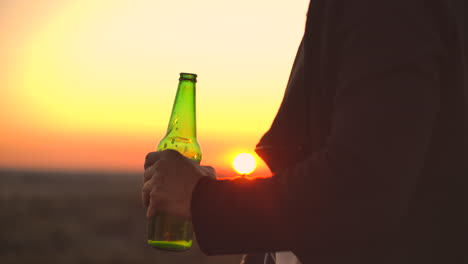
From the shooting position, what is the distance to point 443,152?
134 centimetres

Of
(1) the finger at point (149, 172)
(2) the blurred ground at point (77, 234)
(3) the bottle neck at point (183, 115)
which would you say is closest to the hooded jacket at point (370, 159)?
(1) the finger at point (149, 172)

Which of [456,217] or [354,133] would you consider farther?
[456,217]

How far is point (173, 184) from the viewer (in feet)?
4.60

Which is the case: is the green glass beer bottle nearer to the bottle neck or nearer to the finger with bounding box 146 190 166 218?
the bottle neck

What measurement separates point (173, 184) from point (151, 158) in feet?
0.42

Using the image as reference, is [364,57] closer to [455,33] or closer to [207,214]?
[455,33]

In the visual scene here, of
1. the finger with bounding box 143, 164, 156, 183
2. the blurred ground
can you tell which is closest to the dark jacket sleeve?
the finger with bounding box 143, 164, 156, 183

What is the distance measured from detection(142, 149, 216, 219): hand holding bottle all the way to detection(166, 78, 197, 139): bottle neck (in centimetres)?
112

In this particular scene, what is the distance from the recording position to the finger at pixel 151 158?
4.82 feet

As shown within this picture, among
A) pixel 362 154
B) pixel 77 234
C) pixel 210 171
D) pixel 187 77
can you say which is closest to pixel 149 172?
pixel 210 171

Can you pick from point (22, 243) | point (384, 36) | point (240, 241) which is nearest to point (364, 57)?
point (384, 36)

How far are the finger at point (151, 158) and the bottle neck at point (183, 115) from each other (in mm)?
1013

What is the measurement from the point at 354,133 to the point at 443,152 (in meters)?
0.28

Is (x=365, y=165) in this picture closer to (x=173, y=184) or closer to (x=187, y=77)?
(x=173, y=184)
